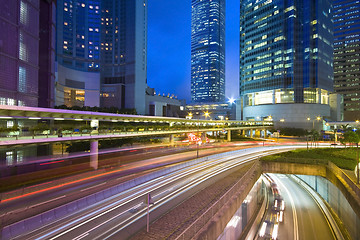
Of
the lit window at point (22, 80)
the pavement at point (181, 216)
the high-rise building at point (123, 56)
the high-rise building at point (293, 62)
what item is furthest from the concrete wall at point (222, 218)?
the high-rise building at point (293, 62)

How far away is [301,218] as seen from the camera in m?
22.3

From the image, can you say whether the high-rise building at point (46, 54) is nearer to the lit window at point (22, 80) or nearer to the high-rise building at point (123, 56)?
the lit window at point (22, 80)

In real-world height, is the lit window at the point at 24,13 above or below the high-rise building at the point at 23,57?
above

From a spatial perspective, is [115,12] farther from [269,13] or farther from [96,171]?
[96,171]

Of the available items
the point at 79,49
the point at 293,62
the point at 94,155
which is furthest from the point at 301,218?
the point at 79,49

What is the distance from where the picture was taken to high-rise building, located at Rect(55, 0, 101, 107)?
87875 millimetres

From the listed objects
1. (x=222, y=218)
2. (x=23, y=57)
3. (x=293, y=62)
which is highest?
(x=293, y=62)

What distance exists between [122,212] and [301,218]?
21576mm

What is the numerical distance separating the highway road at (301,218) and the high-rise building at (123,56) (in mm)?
80476

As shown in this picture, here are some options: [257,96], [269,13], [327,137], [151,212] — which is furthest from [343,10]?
[151,212]

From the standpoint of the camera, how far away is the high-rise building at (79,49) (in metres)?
87.9

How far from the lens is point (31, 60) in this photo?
39.1 m

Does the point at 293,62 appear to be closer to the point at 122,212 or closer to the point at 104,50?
the point at 104,50

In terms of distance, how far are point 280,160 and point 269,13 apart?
10679 cm
